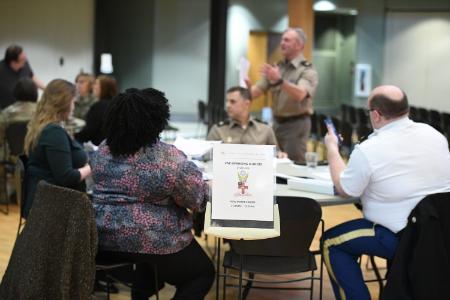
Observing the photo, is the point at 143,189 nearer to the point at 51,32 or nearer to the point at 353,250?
the point at 353,250

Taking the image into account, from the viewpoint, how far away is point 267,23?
13.3m

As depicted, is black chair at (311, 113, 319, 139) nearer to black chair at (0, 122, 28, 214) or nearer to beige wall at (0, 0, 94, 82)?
black chair at (0, 122, 28, 214)

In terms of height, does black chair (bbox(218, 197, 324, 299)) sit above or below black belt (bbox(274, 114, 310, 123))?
below

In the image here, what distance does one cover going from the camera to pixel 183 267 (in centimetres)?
295

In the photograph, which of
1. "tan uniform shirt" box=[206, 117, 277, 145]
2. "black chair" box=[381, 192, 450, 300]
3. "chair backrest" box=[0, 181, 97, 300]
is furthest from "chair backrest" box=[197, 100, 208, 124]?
"chair backrest" box=[0, 181, 97, 300]

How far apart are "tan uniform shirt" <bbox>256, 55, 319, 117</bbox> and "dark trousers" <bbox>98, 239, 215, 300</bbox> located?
2.64m

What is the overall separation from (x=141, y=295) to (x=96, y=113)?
2178 millimetres

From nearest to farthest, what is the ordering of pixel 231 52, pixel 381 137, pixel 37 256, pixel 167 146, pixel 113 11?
pixel 37 256, pixel 167 146, pixel 381 137, pixel 113 11, pixel 231 52

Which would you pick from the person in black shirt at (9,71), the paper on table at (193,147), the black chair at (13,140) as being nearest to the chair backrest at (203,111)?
the person in black shirt at (9,71)

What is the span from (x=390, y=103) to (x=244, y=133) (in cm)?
180

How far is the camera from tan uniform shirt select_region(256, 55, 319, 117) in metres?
5.44

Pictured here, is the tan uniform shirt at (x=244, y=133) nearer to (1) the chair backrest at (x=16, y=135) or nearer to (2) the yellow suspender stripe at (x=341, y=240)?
(2) the yellow suspender stripe at (x=341, y=240)

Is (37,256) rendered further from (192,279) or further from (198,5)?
(198,5)

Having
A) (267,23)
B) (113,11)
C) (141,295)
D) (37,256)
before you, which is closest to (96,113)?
(141,295)
